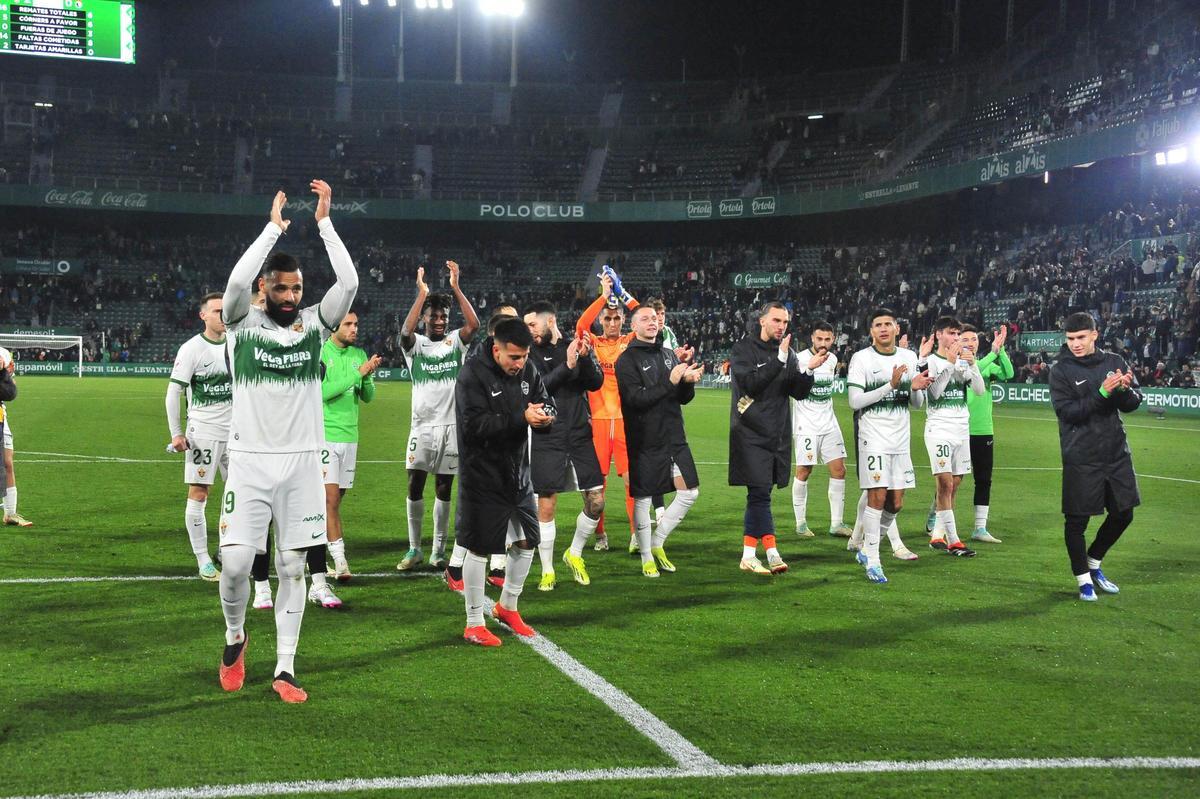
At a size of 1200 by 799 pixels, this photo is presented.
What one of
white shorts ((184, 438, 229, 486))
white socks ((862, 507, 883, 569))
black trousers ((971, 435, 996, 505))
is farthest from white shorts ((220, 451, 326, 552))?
black trousers ((971, 435, 996, 505))

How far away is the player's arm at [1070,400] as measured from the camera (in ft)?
27.2

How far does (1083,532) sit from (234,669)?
257 inches

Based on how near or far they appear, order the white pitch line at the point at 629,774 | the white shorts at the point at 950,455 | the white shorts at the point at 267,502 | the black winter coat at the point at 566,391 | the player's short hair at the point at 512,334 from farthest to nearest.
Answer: the white shorts at the point at 950,455
the black winter coat at the point at 566,391
the player's short hair at the point at 512,334
the white shorts at the point at 267,502
the white pitch line at the point at 629,774

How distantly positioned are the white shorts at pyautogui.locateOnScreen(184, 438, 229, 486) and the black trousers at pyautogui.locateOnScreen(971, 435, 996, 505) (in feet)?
25.3

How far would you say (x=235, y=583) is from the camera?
5.72 m

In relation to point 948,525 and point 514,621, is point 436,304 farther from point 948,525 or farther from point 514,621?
point 948,525

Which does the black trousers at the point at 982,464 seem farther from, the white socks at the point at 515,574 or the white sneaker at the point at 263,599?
the white sneaker at the point at 263,599

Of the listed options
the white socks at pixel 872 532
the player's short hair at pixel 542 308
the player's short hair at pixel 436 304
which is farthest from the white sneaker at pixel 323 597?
the white socks at pixel 872 532

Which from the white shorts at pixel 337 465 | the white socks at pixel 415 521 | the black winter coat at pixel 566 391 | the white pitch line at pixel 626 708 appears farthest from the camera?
the white socks at pixel 415 521

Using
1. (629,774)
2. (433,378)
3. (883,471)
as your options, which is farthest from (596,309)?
(629,774)

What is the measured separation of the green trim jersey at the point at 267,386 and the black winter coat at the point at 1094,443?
5841 millimetres

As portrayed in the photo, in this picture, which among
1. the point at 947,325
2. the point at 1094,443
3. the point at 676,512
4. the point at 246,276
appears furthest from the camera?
the point at 947,325

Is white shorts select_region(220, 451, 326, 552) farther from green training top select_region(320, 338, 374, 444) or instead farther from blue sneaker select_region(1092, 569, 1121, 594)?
blue sneaker select_region(1092, 569, 1121, 594)

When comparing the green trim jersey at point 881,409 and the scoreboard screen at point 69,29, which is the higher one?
the scoreboard screen at point 69,29
